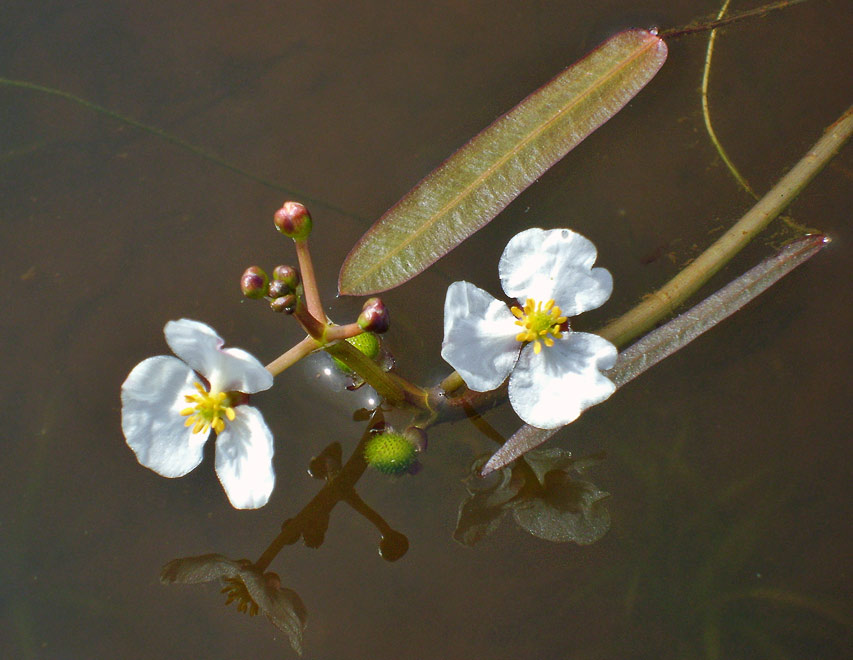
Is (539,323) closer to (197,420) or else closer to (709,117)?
(197,420)

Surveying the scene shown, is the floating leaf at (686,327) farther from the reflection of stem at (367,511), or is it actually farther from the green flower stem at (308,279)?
the green flower stem at (308,279)

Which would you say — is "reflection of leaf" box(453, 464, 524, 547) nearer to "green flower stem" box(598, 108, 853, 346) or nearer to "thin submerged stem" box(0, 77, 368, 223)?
"green flower stem" box(598, 108, 853, 346)

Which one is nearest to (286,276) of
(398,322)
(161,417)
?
(161,417)

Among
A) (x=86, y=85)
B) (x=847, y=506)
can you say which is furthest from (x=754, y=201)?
(x=86, y=85)

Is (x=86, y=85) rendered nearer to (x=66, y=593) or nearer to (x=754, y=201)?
(x=66, y=593)

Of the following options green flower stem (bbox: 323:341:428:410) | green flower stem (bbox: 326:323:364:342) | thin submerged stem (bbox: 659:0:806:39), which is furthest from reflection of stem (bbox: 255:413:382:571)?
thin submerged stem (bbox: 659:0:806:39)

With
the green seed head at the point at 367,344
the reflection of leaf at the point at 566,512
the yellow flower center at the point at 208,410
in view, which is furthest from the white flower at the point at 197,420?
the reflection of leaf at the point at 566,512

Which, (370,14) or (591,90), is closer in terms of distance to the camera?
(591,90)
